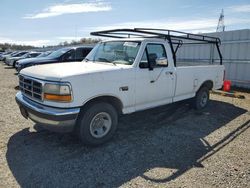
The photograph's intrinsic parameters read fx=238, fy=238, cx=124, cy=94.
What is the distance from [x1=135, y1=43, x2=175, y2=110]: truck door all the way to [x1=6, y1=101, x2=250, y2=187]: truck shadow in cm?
70

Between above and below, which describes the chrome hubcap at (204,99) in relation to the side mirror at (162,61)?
below

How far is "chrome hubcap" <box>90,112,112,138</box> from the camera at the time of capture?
438cm

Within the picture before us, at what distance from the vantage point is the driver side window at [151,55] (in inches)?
195

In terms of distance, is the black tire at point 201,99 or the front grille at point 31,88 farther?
the black tire at point 201,99

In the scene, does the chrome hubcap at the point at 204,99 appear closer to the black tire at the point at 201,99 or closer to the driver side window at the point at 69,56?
the black tire at the point at 201,99

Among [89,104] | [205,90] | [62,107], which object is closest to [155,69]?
[89,104]

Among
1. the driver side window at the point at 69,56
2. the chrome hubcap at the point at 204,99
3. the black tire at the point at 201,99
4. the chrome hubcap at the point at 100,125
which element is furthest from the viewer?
the driver side window at the point at 69,56

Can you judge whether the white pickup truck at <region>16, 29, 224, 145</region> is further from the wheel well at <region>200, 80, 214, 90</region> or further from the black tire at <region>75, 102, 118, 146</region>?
the wheel well at <region>200, 80, 214, 90</region>

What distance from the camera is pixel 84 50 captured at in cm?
1127

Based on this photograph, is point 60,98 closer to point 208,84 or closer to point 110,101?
point 110,101

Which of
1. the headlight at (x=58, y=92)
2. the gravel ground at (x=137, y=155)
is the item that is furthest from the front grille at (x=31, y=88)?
the gravel ground at (x=137, y=155)

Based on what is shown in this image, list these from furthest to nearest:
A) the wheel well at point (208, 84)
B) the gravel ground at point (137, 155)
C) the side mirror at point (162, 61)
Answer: the wheel well at point (208, 84) → the side mirror at point (162, 61) → the gravel ground at point (137, 155)

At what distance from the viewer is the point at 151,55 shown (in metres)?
5.06

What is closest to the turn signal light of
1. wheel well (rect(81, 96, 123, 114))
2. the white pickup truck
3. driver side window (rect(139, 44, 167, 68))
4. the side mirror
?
the white pickup truck
